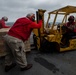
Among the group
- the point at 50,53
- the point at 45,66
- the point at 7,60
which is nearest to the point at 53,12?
the point at 50,53

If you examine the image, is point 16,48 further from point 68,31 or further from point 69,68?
point 68,31

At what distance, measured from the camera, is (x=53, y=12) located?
310 inches

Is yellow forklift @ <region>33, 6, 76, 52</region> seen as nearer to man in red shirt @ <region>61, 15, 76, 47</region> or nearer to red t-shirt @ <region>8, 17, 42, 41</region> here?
man in red shirt @ <region>61, 15, 76, 47</region>

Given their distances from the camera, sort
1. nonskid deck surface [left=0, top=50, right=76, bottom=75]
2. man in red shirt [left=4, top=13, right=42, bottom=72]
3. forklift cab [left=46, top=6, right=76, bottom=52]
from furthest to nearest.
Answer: forklift cab [left=46, top=6, right=76, bottom=52] < nonskid deck surface [left=0, top=50, right=76, bottom=75] < man in red shirt [left=4, top=13, right=42, bottom=72]

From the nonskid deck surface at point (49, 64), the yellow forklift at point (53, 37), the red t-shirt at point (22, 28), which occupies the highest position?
the red t-shirt at point (22, 28)

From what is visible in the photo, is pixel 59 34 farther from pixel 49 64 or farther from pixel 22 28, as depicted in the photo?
pixel 22 28

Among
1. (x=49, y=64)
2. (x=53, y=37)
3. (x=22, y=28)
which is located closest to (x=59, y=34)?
(x=53, y=37)

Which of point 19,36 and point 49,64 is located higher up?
point 19,36

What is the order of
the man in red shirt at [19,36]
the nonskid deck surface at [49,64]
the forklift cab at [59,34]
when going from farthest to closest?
the forklift cab at [59,34]
the nonskid deck surface at [49,64]
the man in red shirt at [19,36]

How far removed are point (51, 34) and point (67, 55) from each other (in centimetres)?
133

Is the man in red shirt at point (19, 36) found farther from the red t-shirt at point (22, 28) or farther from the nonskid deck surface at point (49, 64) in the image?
the nonskid deck surface at point (49, 64)

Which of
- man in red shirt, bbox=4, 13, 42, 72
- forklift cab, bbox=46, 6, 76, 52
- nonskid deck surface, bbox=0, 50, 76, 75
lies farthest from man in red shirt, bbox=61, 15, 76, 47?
man in red shirt, bbox=4, 13, 42, 72

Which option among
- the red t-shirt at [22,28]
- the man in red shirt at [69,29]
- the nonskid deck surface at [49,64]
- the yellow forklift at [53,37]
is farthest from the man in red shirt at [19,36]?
the man in red shirt at [69,29]

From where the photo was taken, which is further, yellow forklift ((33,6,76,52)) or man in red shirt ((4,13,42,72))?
yellow forklift ((33,6,76,52))
